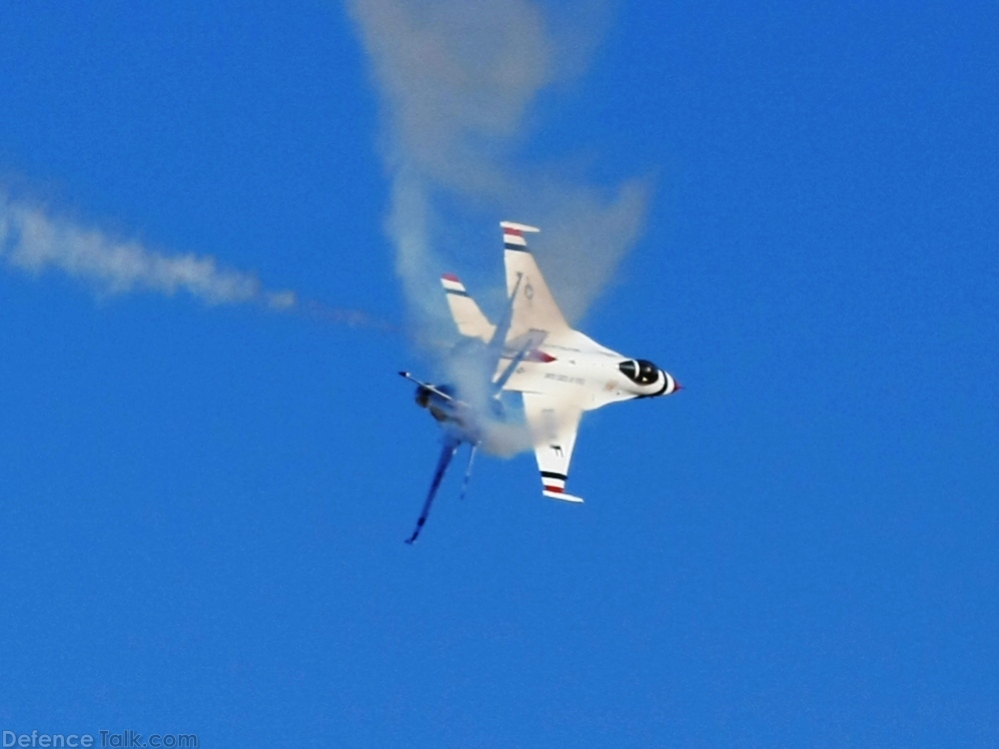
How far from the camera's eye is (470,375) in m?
43.2

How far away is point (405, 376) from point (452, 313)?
3697mm

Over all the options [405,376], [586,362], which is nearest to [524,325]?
[586,362]

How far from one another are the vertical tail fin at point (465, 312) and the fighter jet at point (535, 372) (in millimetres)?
23

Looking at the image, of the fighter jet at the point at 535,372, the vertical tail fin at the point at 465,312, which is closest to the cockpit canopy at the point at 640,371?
the fighter jet at the point at 535,372

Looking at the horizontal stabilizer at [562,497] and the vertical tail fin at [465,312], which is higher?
the vertical tail fin at [465,312]

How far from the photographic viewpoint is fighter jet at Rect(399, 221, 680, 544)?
43.5 m

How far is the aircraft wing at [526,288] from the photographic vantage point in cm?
4534

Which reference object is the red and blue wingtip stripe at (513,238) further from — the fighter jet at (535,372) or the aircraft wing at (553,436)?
the aircraft wing at (553,436)

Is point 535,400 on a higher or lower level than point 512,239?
lower

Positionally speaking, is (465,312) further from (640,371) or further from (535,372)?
(640,371)

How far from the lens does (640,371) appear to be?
4638 centimetres

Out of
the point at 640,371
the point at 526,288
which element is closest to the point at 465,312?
the point at 526,288

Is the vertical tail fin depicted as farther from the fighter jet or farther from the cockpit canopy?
the cockpit canopy

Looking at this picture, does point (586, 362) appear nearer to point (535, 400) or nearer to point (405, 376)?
point (535, 400)
